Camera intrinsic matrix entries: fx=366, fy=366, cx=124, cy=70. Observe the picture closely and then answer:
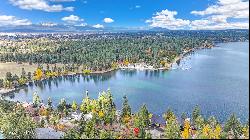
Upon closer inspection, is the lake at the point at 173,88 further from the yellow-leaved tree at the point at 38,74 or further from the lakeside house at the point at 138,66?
the lakeside house at the point at 138,66

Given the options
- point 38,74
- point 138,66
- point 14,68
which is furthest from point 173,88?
point 14,68

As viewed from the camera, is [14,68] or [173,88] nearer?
[173,88]

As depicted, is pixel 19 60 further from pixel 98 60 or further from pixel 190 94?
pixel 190 94

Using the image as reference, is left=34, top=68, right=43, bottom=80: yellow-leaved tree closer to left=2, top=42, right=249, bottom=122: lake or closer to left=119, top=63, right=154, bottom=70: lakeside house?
left=2, top=42, right=249, bottom=122: lake

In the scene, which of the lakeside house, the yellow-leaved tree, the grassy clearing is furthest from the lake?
the grassy clearing

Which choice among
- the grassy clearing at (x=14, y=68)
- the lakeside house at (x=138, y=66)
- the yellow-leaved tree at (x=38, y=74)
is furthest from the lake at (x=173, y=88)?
the grassy clearing at (x=14, y=68)

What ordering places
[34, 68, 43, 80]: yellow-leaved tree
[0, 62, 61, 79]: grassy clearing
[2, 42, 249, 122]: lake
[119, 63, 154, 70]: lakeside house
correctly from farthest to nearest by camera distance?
1. [119, 63, 154, 70]: lakeside house
2. [0, 62, 61, 79]: grassy clearing
3. [34, 68, 43, 80]: yellow-leaved tree
4. [2, 42, 249, 122]: lake

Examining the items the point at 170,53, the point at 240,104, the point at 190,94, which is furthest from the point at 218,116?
the point at 170,53

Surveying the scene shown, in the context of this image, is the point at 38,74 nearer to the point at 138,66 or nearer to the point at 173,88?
the point at 138,66
